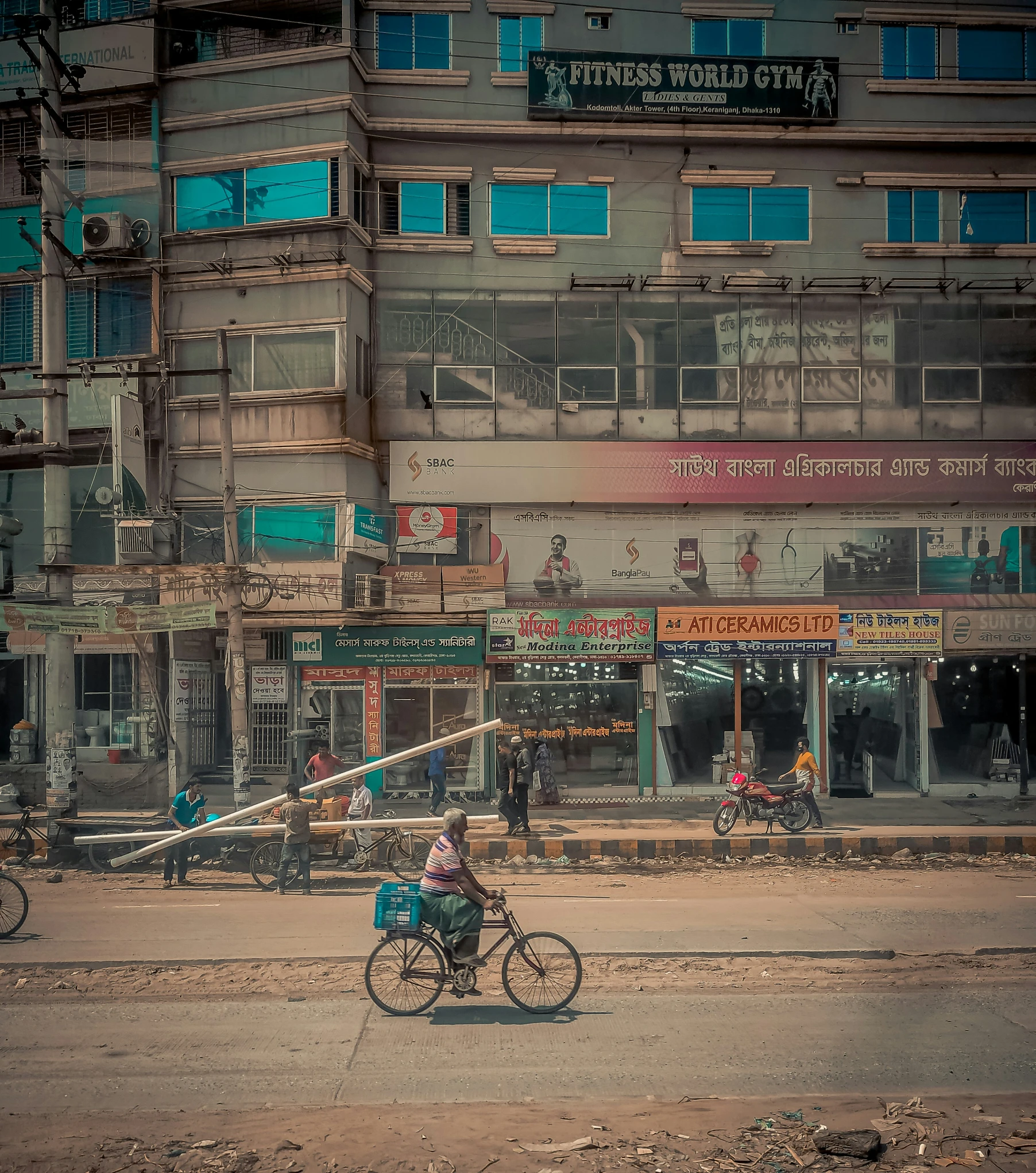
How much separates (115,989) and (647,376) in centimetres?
1781

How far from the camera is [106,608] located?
17.3 metres

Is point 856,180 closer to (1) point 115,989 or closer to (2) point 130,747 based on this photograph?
(2) point 130,747

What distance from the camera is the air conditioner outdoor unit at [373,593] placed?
2192 cm

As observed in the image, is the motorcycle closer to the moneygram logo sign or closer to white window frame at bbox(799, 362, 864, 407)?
the moneygram logo sign

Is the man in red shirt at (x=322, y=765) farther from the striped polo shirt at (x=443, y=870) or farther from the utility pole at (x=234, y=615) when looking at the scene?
the striped polo shirt at (x=443, y=870)

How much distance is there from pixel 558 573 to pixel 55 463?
36.1 feet

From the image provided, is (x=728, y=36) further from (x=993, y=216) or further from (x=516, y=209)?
(x=993, y=216)

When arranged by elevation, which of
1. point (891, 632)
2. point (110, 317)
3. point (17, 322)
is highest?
point (17, 322)

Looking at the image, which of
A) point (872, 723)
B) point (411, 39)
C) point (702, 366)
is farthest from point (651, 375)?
point (872, 723)

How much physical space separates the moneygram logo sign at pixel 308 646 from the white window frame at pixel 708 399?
993 centimetres

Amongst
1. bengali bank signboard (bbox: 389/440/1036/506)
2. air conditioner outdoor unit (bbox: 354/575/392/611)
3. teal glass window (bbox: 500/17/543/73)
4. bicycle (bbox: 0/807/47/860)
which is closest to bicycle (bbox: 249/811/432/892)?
bicycle (bbox: 0/807/47/860)

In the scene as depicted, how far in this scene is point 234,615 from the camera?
1823 centimetres

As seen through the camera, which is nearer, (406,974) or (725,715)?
(406,974)

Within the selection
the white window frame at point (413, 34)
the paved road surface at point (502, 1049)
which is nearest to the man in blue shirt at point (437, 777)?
the paved road surface at point (502, 1049)
